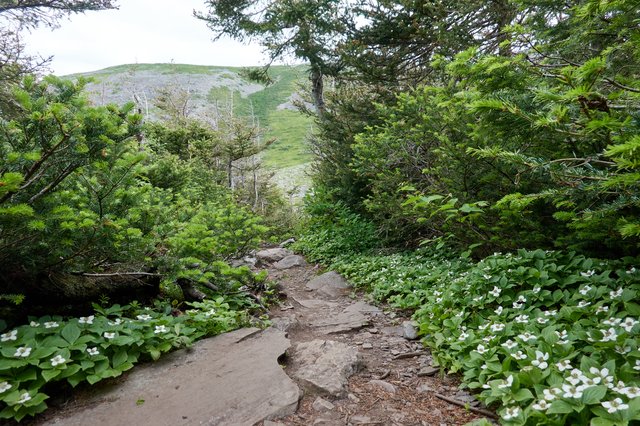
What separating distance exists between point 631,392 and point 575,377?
30 centimetres

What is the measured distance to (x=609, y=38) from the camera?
4461 mm

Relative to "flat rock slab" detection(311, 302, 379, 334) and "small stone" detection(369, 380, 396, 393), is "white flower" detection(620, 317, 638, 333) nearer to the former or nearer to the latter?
"small stone" detection(369, 380, 396, 393)

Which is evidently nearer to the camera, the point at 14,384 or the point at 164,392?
the point at 14,384

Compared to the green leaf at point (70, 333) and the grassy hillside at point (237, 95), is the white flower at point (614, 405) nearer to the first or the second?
the green leaf at point (70, 333)

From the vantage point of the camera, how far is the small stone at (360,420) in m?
2.79

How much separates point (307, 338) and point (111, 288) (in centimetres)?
264

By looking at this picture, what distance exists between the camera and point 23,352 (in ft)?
8.72

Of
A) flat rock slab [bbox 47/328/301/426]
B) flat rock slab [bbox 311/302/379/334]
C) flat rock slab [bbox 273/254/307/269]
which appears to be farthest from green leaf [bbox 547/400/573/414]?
flat rock slab [bbox 273/254/307/269]

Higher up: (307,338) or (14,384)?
(14,384)

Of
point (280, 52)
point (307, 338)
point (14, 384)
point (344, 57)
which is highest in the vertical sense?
point (280, 52)

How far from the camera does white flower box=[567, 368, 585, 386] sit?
88.7 inches

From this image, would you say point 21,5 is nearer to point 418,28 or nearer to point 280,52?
point 280,52

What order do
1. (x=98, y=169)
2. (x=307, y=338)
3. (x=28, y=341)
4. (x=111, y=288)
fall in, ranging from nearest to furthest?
(x=28, y=341) < (x=98, y=169) < (x=111, y=288) < (x=307, y=338)

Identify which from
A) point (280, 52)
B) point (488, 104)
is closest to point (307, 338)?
point (488, 104)
